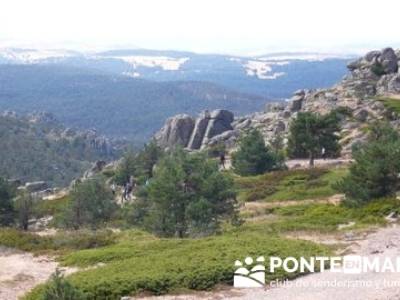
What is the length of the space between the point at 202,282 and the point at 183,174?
15652 millimetres

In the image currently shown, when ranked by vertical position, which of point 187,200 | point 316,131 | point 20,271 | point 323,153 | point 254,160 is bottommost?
point 323,153

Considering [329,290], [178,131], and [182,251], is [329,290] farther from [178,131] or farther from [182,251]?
[178,131]

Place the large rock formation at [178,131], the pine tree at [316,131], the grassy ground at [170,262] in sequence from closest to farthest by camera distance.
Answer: the grassy ground at [170,262] → the pine tree at [316,131] → the large rock formation at [178,131]

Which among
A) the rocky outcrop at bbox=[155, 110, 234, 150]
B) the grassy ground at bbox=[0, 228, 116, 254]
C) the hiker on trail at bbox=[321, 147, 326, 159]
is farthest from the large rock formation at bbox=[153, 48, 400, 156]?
the grassy ground at bbox=[0, 228, 116, 254]

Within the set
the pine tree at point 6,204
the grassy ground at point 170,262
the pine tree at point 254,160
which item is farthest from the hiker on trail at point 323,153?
the grassy ground at point 170,262

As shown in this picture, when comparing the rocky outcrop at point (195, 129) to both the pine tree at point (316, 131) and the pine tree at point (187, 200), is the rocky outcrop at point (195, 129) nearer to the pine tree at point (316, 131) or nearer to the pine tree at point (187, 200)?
the pine tree at point (316, 131)

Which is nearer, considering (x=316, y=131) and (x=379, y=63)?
(x=316, y=131)

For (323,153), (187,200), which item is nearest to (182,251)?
(187,200)

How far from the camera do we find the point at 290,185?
58938mm

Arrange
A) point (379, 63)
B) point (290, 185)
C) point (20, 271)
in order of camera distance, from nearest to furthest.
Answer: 1. point (20, 271)
2. point (290, 185)
3. point (379, 63)

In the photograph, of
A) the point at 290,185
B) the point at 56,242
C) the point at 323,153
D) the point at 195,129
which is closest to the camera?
the point at 56,242

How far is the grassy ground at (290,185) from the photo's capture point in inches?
2129

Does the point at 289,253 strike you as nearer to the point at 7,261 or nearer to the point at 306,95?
the point at 7,261

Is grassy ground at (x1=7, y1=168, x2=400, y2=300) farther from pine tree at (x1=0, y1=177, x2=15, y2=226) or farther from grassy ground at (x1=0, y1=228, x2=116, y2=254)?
pine tree at (x1=0, y1=177, x2=15, y2=226)
